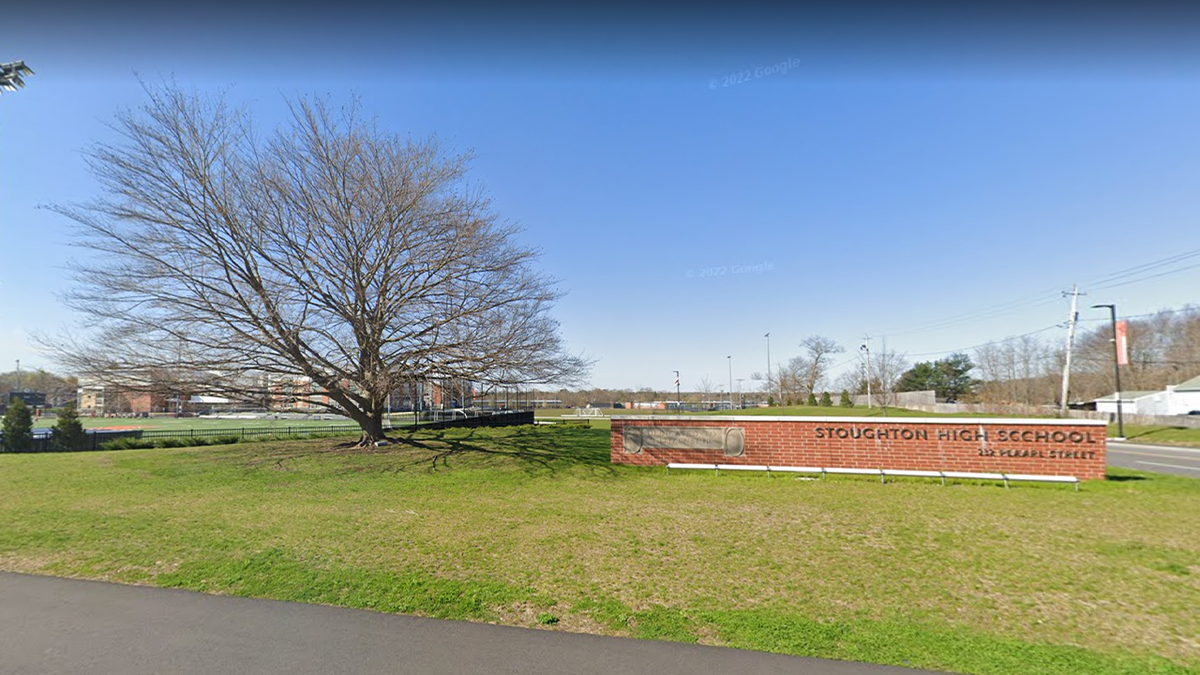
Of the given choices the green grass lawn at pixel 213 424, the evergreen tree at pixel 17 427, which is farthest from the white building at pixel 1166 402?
the evergreen tree at pixel 17 427

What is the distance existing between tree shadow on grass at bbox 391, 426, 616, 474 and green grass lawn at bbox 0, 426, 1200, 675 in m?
2.75

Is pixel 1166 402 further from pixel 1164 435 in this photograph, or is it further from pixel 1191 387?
pixel 1164 435

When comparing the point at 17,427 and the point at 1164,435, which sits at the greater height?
the point at 17,427

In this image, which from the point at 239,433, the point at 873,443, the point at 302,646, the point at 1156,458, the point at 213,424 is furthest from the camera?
the point at 213,424

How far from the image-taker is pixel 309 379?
16.6 meters

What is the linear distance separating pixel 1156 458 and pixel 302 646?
26.5m

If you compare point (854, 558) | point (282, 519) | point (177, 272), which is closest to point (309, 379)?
point (177, 272)

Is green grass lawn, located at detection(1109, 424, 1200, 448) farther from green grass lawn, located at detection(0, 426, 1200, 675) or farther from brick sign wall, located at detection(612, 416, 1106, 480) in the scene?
brick sign wall, located at detection(612, 416, 1106, 480)

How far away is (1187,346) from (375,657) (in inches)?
2978

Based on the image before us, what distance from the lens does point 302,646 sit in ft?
12.7

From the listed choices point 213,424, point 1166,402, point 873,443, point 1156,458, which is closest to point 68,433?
point 873,443

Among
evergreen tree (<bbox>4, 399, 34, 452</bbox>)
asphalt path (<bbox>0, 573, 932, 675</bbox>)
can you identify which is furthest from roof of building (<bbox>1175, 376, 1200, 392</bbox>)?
evergreen tree (<bbox>4, 399, 34, 452</bbox>)

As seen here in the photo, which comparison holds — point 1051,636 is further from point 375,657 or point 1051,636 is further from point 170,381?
point 170,381

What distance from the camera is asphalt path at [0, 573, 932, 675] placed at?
3535mm
